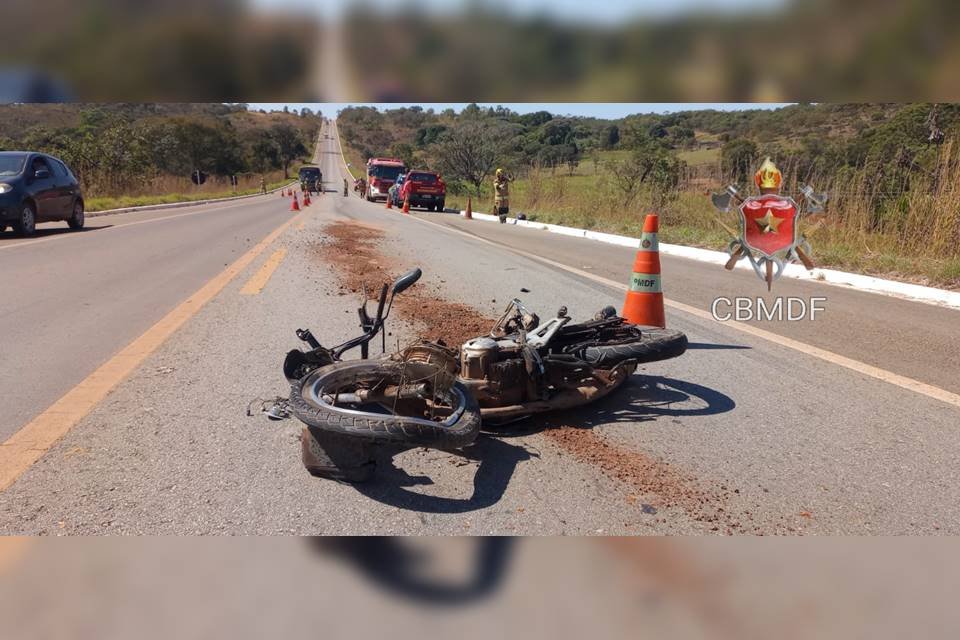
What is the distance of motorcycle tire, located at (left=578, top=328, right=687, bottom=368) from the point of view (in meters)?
4.12

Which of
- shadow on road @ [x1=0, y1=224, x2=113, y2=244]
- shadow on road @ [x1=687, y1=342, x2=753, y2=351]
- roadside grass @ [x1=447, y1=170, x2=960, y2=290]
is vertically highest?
roadside grass @ [x1=447, y1=170, x2=960, y2=290]

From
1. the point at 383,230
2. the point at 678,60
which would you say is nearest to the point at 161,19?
the point at 678,60

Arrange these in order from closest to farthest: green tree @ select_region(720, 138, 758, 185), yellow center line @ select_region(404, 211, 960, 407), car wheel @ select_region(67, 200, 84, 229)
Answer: yellow center line @ select_region(404, 211, 960, 407), car wheel @ select_region(67, 200, 84, 229), green tree @ select_region(720, 138, 758, 185)

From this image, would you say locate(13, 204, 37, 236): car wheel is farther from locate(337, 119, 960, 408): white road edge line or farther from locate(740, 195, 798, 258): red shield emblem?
locate(740, 195, 798, 258): red shield emblem

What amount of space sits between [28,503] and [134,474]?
421mm

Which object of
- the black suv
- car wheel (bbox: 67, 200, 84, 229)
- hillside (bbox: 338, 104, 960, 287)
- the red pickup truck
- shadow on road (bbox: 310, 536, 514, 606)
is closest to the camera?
shadow on road (bbox: 310, 536, 514, 606)

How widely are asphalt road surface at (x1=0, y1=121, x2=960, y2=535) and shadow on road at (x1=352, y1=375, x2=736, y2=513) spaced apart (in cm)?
1

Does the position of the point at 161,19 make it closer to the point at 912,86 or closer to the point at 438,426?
the point at 912,86

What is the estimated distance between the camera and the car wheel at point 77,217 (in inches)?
629

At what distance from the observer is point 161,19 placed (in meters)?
1.22

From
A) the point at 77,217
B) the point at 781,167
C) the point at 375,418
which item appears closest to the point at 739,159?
the point at 781,167

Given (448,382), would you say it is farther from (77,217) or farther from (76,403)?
(77,217)

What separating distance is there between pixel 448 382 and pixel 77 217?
16.0 meters

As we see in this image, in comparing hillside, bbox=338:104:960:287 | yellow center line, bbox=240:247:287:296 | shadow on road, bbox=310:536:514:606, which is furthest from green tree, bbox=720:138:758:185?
shadow on road, bbox=310:536:514:606
